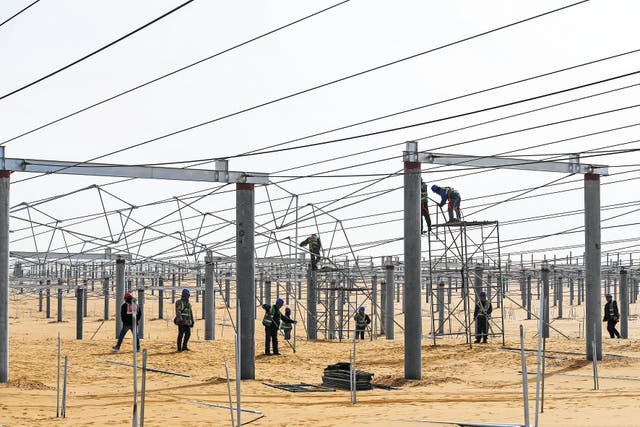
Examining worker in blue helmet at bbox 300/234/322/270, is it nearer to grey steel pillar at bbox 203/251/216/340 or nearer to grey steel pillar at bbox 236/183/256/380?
grey steel pillar at bbox 203/251/216/340

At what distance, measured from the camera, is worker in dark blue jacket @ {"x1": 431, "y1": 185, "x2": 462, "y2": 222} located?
2136 centimetres

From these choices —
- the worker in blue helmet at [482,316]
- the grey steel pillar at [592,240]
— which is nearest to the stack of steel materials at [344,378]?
the grey steel pillar at [592,240]

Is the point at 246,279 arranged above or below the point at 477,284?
above

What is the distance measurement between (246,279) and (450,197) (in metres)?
7.32

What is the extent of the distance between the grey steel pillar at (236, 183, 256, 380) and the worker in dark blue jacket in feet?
21.9

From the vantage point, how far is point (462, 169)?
17000mm

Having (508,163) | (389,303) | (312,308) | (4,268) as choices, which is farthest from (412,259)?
(389,303)

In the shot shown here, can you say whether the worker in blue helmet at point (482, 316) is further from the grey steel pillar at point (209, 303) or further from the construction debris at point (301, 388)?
the construction debris at point (301, 388)

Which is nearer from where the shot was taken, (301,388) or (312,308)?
(301,388)

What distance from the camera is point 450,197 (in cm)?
2141

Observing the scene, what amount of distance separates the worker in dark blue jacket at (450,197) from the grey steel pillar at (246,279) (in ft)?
21.9

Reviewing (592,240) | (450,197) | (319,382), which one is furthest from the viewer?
(450,197)

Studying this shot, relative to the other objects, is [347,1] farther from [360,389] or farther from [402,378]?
[402,378]

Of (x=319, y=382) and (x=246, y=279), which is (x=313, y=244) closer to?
(x=319, y=382)
